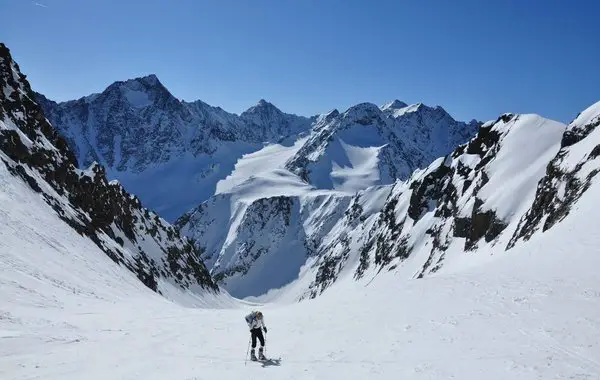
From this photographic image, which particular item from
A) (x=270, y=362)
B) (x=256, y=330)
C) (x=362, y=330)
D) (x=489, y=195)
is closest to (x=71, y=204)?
(x=256, y=330)

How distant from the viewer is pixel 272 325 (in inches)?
867

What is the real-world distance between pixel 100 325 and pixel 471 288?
16218mm

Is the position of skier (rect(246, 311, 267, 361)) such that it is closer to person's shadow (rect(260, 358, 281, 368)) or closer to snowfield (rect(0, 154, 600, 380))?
person's shadow (rect(260, 358, 281, 368))

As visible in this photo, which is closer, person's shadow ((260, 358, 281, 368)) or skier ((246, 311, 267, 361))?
person's shadow ((260, 358, 281, 368))

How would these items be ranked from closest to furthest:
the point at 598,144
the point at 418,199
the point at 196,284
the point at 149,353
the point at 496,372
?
the point at 496,372, the point at 149,353, the point at 598,144, the point at 196,284, the point at 418,199

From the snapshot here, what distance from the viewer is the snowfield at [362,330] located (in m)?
13.4

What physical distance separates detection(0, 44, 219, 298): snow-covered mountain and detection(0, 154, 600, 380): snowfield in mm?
8155

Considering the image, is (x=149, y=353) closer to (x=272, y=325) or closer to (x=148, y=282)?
(x=272, y=325)

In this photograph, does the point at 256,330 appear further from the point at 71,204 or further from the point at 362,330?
the point at 71,204

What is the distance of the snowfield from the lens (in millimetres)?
13445

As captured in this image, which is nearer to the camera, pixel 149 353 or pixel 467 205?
pixel 149 353

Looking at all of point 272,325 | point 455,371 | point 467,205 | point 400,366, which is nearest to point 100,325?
point 272,325

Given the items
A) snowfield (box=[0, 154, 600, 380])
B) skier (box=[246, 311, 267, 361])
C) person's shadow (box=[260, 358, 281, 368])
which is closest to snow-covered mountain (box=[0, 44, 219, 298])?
snowfield (box=[0, 154, 600, 380])

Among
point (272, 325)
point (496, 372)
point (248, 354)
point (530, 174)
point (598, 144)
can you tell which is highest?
point (530, 174)
